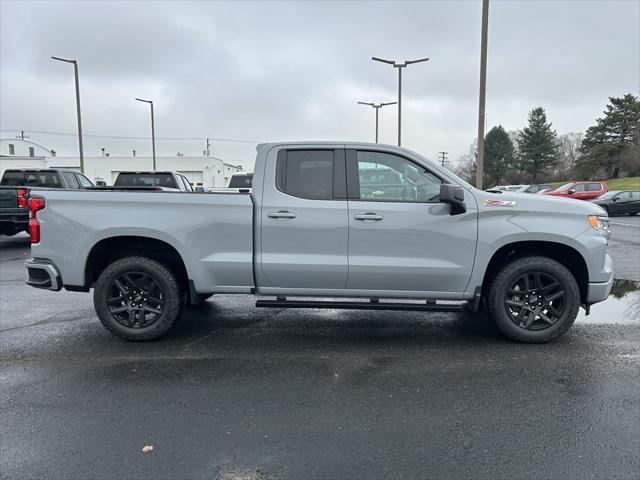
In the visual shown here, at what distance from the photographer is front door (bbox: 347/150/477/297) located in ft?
14.4

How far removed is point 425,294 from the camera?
4516 millimetres

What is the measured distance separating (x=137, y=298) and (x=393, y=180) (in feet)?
9.46

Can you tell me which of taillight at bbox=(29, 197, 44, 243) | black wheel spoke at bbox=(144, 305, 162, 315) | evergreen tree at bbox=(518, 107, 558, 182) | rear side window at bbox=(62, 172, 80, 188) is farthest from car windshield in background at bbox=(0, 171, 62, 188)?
evergreen tree at bbox=(518, 107, 558, 182)

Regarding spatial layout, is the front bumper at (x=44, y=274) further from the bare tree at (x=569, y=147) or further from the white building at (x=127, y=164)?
the bare tree at (x=569, y=147)

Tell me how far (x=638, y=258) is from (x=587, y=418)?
872 cm

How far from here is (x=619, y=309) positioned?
5.92m

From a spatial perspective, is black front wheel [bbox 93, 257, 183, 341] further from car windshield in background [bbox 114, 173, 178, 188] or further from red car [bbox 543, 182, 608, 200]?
red car [bbox 543, 182, 608, 200]

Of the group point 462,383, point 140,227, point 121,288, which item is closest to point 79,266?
point 121,288

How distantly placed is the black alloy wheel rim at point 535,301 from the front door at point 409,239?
56 cm

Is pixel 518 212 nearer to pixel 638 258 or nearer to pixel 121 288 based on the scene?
pixel 121 288

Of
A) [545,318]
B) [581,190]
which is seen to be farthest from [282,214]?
[581,190]

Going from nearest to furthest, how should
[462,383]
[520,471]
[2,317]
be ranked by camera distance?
[520,471]
[462,383]
[2,317]

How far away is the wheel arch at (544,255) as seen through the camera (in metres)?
4.50

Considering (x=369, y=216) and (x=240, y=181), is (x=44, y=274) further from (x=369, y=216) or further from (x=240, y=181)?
(x=240, y=181)
